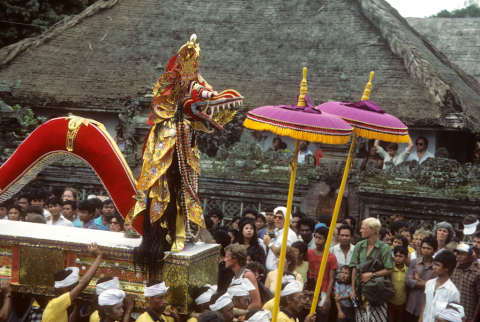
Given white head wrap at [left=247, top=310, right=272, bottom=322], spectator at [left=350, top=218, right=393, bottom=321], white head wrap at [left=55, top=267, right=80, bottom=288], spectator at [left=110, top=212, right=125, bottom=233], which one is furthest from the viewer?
spectator at [left=110, top=212, right=125, bottom=233]

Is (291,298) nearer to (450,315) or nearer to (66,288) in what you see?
(450,315)

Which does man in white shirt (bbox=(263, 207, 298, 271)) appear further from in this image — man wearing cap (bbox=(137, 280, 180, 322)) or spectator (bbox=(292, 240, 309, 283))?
man wearing cap (bbox=(137, 280, 180, 322))

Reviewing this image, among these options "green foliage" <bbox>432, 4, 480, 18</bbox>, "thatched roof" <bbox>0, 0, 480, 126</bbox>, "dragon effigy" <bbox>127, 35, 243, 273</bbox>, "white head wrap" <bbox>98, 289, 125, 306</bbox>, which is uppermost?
"green foliage" <bbox>432, 4, 480, 18</bbox>

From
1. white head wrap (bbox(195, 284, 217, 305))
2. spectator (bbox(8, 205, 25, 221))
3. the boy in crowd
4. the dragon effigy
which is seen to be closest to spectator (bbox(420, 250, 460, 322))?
white head wrap (bbox(195, 284, 217, 305))

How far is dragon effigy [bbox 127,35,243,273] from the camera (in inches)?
199

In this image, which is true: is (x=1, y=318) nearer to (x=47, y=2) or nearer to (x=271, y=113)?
(x=271, y=113)

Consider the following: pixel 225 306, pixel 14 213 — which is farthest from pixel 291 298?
pixel 14 213

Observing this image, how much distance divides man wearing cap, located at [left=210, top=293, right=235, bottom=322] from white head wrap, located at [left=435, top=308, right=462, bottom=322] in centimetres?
178

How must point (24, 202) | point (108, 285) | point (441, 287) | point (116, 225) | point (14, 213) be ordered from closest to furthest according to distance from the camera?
point (108, 285) → point (441, 287) → point (116, 225) → point (14, 213) → point (24, 202)

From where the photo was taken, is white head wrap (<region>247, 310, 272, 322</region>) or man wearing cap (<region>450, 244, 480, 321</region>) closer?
white head wrap (<region>247, 310, 272, 322</region>)

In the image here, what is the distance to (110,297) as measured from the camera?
4.77 meters

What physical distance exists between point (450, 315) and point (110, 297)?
286 cm

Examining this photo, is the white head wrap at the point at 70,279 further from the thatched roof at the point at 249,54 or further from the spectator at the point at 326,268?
the thatched roof at the point at 249,54

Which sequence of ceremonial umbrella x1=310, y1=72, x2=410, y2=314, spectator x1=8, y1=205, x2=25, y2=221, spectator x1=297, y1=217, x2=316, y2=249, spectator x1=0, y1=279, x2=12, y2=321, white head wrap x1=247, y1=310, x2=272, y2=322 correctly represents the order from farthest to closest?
spectator x1=8, y1=205, x2=25, y2=221, spectator x1=297, y1=217, x2=316, y2=249, spectator x1=0, y1=279, x2=12, y2=321, ceremonial umbrella x1=310, y1=72, x2=410, y2=314, white head wrap x1=247, y1=310, x2=272, y2=322
